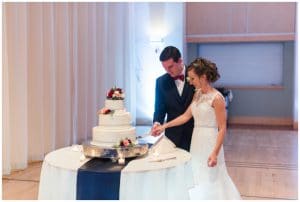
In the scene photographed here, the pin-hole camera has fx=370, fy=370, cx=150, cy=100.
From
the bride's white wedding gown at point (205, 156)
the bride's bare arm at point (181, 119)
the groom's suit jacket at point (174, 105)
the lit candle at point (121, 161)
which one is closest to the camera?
the lit candle at point (121, 161)

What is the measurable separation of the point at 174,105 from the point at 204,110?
38cm

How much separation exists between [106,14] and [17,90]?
309cm

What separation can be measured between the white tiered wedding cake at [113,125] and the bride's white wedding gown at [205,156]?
52 centimetres

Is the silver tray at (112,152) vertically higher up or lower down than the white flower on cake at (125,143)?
lower down

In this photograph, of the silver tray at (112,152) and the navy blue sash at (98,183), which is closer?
the navy blue sash at (98,183)

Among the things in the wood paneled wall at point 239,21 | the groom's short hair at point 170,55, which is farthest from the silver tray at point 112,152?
the wood paneled wall at point 239,21

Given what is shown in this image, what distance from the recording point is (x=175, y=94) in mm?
2902

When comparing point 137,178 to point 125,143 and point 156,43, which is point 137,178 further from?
point 156,43

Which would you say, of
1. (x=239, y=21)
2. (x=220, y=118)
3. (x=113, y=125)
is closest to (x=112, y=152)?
(x=113, y=125)

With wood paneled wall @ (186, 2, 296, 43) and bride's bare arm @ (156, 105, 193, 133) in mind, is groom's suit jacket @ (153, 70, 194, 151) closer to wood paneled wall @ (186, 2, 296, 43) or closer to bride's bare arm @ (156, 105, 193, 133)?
bride's bare arm @ (156, 105, 193, 133)

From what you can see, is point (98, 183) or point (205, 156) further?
point (205, 156)

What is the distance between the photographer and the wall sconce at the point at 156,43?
885 cm

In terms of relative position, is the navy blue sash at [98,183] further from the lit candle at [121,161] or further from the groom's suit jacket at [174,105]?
the groom's suit jacket at [174,105]

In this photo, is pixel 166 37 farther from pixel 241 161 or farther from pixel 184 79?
pixel 184 79
